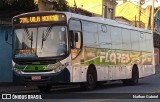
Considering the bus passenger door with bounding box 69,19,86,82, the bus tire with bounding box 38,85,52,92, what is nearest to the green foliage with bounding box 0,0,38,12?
the bus tire with bounding box 38,85,52,92

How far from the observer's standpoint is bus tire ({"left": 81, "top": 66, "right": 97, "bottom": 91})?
70.9 ft

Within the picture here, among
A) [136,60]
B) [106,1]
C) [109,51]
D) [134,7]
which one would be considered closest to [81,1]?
[106,1]

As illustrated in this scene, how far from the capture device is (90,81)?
22.0m

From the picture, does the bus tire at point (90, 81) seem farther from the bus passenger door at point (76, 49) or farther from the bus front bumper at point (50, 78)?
the bus front bumper at point (50, 78)

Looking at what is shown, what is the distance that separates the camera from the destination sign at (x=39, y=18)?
20156 mm

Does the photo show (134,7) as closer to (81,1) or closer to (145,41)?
(81,1)

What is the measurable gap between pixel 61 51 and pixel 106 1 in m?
32.5

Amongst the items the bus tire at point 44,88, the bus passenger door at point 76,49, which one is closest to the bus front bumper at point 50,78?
the bus passenger door at point 76,49

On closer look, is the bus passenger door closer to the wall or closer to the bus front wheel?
the bus front wheel

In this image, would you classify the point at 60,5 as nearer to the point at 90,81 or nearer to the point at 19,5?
the point at 19,5

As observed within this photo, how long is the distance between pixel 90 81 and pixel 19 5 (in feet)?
24.3

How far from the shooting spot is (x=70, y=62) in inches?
Result: 794

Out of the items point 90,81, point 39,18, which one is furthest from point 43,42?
point 90,81

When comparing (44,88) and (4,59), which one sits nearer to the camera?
(44,88)
